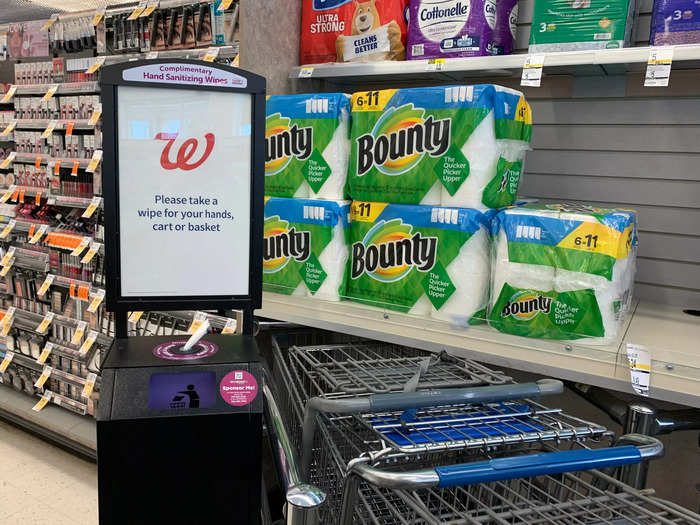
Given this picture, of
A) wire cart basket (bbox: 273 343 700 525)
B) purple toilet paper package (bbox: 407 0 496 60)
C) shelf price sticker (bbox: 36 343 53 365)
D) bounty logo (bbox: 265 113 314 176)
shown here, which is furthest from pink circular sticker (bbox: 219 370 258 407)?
shelf price sticker (bbox: 36 343 53 365)

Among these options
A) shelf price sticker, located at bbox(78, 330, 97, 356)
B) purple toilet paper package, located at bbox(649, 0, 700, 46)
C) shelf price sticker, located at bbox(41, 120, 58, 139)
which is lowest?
shelf price sticker, located at bbox(78, 330, 97, 356)

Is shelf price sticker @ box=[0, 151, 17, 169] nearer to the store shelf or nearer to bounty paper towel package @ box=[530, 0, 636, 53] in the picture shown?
the store shelf

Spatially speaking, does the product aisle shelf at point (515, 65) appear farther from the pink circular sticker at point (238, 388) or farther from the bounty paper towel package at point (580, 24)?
the pink circular sticker at point (238, 388)

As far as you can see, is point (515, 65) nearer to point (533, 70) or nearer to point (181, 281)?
point (533, 70)

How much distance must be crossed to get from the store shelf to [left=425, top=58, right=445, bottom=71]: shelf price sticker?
254 cm

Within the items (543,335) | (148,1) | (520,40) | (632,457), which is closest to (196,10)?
(148,1)

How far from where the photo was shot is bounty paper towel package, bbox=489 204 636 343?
1439 millimetres

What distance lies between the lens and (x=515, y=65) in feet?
6.02

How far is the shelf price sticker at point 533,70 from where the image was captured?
1.75m

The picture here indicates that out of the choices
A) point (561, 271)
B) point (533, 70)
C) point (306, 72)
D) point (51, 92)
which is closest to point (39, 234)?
point (51, 92)

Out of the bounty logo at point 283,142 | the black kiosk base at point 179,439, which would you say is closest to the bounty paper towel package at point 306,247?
the bounty logo at point 283,142

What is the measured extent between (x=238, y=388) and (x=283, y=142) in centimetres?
113

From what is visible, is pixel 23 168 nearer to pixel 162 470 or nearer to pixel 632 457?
pixel 162 470

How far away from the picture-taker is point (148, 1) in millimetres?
2672
